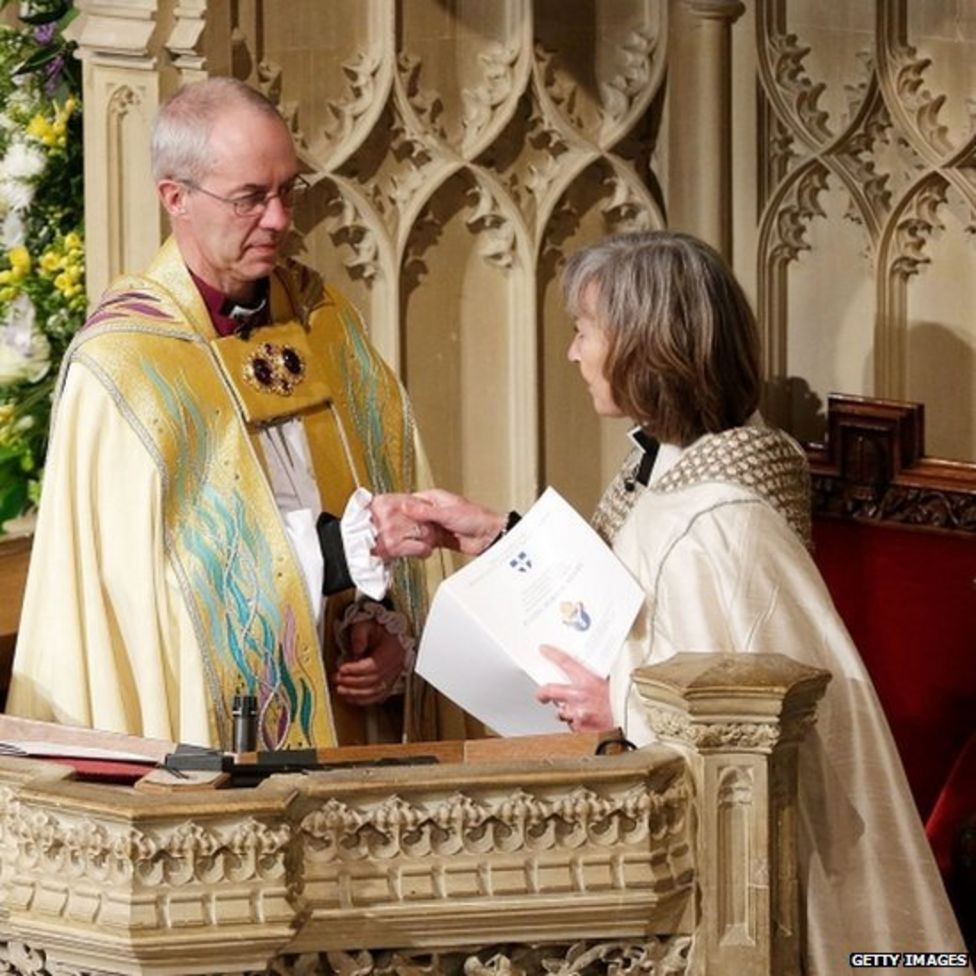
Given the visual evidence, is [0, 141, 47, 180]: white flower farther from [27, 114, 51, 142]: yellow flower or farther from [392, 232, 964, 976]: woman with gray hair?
[392, 232, 964, 976]: woman with gray hair

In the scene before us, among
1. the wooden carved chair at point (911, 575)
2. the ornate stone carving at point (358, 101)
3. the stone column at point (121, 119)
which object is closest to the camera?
the wooden carved chair at point (911, 575)

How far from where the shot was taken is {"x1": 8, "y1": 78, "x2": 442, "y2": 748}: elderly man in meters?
4.66

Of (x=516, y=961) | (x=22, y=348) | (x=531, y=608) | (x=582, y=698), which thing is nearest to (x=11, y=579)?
(x=22, y=348)

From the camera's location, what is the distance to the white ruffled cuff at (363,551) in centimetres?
468

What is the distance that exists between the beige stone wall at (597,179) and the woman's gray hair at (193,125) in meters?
1.44

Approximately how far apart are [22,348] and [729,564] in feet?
7.56

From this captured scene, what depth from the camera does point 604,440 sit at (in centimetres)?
681

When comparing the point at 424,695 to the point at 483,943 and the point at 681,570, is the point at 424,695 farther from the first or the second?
the point at 483,943

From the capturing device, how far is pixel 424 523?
469 cm

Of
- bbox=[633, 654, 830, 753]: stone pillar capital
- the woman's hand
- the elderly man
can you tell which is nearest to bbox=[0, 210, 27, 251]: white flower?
the elderly man

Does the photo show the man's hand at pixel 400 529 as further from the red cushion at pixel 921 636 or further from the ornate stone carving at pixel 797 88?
the ornate stone carving at pixel 797 88

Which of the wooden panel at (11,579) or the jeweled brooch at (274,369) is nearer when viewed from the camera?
the jeweled brooch at (274,369)

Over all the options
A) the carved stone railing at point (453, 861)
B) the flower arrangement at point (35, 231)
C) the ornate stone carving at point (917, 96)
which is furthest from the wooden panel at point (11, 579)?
the ornate stone carving at point (917, 96)

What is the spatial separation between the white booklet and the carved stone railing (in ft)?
1.99
